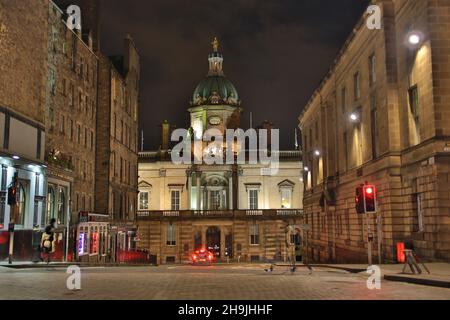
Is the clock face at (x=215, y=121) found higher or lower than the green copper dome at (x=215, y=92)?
lower

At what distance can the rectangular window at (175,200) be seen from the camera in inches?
3012

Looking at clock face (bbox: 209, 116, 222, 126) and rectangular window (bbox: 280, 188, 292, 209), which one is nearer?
rectangular window (bbox: 280, 188, 292, 209)

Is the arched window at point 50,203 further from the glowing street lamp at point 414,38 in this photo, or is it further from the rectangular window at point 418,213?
the glowing street lamp at point 414,38

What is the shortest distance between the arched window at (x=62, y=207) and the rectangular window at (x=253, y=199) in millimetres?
38508

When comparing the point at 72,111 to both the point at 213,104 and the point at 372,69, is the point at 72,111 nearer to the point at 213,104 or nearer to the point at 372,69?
the point at 372,69

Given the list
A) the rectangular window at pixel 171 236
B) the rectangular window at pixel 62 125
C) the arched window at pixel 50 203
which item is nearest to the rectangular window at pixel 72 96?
the rectangular window at pixel 62 125

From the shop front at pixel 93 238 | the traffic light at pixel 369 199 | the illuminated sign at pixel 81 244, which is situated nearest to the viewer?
the traffic light at pixel 369 199

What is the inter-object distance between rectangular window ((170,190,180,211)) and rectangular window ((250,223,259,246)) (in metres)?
10.9

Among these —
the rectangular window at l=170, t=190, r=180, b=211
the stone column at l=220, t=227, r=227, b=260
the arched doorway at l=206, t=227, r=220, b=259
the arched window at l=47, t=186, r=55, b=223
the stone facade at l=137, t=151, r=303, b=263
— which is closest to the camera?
the arched window at l=47, t=186, r=55, b=223

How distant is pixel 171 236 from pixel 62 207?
34.6 metres

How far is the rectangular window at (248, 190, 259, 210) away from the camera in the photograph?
75750 mm

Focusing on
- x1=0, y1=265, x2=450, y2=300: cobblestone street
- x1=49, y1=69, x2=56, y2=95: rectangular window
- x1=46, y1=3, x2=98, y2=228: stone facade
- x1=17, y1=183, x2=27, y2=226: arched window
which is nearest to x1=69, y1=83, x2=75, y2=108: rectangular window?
x1=46, y1=3, x2=98, y2=228: stone facade

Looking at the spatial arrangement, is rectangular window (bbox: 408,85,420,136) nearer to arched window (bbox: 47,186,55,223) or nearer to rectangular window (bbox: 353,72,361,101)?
rectangular window (bbox: 353,72,361,101)

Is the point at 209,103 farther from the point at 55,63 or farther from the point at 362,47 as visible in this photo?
the point at 362,47
